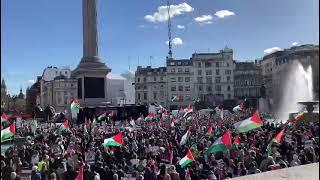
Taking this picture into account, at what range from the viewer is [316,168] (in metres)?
7.50

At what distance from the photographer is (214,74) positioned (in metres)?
106

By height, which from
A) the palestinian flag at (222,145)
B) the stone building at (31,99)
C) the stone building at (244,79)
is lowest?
the palestinian flag at (222,145)

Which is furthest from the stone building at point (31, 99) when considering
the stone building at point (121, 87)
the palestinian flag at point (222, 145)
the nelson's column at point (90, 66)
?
the stone building at point (121, 87)

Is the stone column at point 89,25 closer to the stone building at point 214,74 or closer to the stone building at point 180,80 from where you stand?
the stone building at point 214,74

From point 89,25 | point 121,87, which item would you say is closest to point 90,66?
point 89,25

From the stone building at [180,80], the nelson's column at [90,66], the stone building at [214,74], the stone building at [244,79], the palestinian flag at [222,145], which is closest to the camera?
the palestinian flag at [222,145]

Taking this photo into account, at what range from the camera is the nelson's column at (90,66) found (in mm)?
49375

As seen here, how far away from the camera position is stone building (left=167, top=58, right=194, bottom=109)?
106938 millimetres

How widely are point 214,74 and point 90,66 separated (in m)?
59.7

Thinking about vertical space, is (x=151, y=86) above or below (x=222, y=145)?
above

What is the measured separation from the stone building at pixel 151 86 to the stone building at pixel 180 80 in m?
1.37

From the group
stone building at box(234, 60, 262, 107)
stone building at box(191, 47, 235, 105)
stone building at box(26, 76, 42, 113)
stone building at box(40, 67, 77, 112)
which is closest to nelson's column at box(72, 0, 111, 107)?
stone building at box(26, 76, 42, 113)

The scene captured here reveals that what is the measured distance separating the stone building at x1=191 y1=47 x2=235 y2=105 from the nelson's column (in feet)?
181

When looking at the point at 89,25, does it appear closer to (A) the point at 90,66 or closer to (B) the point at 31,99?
(A) the point at 90,66
